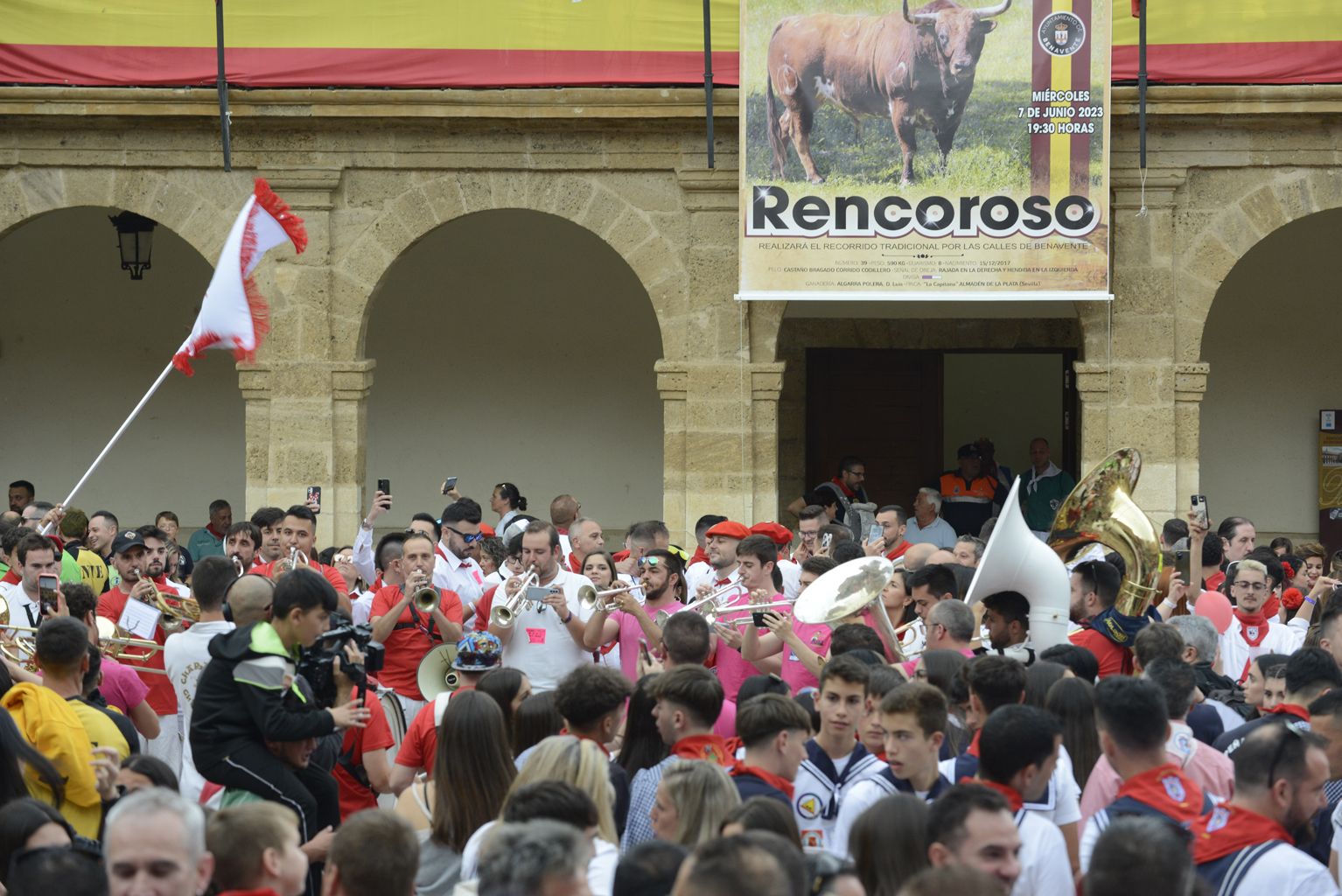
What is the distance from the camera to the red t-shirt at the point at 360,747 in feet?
20.1

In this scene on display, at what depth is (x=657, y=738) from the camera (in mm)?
5574

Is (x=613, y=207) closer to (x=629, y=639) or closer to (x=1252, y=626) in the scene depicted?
(x=629, y=639)

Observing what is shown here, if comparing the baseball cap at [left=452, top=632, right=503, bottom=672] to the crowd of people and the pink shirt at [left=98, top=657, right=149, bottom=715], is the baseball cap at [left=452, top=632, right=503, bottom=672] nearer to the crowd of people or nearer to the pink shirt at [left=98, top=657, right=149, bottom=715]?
the crowd of people

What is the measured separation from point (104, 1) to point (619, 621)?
7815mm

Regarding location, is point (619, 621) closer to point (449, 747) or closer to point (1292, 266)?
point (449, 747)

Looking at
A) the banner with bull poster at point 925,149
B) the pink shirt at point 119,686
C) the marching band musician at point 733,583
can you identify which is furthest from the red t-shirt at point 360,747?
the banner with bull poster at point 925,149

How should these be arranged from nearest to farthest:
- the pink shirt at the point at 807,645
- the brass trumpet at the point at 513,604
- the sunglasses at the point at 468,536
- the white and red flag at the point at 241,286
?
the pink shirt at the point at 807,645
the brass trumpet at the point at 513,604
the sunglasses at the point at 468,536
the white and red flag at the point at 241,286

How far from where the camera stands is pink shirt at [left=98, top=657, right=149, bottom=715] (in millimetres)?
6570

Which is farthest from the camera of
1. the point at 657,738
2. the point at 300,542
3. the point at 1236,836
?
the point at 300,542

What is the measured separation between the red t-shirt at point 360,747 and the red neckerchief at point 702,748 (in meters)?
1.22

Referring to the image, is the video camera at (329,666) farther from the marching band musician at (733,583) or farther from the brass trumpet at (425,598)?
the brass trumpet at (425,598)

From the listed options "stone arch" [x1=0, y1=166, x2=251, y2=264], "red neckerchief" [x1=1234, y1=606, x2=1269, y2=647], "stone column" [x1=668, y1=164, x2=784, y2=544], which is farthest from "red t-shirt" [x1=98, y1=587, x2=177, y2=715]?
"stone arch" [x1=0, y1=166, x2=251, y2=264]

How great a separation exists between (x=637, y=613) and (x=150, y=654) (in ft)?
7.68

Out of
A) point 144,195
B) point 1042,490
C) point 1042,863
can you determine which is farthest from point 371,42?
point 1042,863
